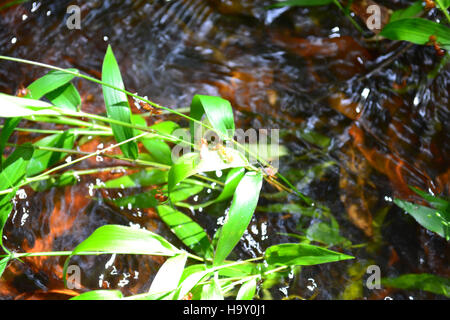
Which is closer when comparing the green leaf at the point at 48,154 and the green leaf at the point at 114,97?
the green leaf at the point at 114,97

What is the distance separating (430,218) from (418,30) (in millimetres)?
431

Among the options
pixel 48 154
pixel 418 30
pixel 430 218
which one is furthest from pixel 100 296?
pixel 418 30

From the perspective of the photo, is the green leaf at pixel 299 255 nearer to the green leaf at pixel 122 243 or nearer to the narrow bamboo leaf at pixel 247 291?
the narrow bamboo leaf at pixel 247 291

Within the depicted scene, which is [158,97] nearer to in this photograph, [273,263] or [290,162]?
[290,162]

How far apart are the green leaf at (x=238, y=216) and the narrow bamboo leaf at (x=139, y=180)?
379 mm

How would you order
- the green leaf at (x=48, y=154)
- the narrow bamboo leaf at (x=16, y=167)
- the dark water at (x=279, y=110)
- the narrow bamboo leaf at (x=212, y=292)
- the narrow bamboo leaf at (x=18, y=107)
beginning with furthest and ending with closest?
the dark water at (x=279, y=110) < the green leaf at (x=48, y=154) < the narrow bamboo leaf at (x=16, y=167) < the narrow bamboo leaf at (x=212, y=292) < the narrow bamboo leaf at (x=18, y=107)

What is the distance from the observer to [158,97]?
1.27 metres

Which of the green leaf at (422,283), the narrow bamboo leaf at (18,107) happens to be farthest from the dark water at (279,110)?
the narrow bamboo leaf at (18,107)

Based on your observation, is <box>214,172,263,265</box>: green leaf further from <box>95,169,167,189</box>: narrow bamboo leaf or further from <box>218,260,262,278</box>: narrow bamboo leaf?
<box>95,169,167,189</box>: narrow bamboo leaf

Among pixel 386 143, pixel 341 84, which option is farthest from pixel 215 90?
pixel 386 143

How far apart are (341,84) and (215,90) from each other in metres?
0.39

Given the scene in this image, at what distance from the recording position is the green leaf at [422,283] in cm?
94

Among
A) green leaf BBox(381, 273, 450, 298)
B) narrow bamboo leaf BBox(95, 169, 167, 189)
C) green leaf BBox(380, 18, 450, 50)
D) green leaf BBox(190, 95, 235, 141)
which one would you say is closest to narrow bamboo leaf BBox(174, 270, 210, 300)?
green leaf BBox(190, 95, 235, 141)

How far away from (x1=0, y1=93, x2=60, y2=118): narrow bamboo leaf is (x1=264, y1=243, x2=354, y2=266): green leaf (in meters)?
0.49
